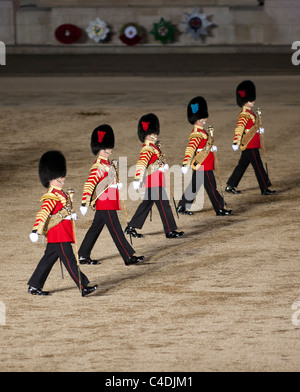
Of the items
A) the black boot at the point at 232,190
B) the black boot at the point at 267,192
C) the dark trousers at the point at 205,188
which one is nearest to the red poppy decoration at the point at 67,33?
the black boot at the point at 232,190

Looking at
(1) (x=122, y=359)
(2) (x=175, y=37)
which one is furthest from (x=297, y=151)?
(2) (x=175, y=37)

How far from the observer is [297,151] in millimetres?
15945

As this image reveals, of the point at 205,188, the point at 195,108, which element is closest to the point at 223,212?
the point at 205,188

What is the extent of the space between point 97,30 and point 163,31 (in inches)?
85.3

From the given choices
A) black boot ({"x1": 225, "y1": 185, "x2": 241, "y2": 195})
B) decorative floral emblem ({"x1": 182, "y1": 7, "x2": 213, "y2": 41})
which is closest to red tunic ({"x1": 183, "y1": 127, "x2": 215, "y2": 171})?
black boot ({"x1": 225, "y1": 185, "x2": 241, "y2": 195})

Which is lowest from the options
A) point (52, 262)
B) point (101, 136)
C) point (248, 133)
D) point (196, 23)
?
point (52, 262)

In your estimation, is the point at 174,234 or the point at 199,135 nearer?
the point at 174,234

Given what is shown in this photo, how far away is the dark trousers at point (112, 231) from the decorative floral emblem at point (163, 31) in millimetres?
21403

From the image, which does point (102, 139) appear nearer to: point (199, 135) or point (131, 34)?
A: point (199, 135)

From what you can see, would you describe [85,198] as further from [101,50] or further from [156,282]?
[101,50]

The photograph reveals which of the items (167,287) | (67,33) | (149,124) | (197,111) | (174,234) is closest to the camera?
(167,287)

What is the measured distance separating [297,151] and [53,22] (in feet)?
55.7

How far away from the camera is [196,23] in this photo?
2970 cm

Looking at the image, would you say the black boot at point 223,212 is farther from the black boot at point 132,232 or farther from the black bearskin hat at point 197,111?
the black boot at point 132,232
